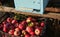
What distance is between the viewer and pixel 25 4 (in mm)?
1271

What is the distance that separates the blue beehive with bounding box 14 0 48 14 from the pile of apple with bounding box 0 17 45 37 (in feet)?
0.59

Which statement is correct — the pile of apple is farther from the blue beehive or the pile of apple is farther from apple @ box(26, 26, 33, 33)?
the blue beehive

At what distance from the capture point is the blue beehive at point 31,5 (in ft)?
4.00

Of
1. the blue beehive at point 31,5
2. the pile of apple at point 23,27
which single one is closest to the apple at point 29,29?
the pile of apple at point 23,27

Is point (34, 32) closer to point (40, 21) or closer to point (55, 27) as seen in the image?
point (40, 21)

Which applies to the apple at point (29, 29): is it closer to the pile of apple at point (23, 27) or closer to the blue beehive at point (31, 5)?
the pile of apple at point (23, 27)

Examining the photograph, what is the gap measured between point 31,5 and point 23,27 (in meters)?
0.27

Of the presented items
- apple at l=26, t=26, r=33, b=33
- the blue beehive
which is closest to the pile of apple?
apple at l=26, t=26, r=33, b=33

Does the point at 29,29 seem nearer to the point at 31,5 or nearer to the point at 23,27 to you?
the point at 23,27

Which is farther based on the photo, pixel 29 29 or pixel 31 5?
pixel 29 29

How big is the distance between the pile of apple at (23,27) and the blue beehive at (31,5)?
18 centimetres

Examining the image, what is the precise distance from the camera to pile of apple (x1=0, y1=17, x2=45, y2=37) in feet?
4.48

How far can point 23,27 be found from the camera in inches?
55.9

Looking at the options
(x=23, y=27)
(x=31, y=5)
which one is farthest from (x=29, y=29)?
(x=31, y=5)
